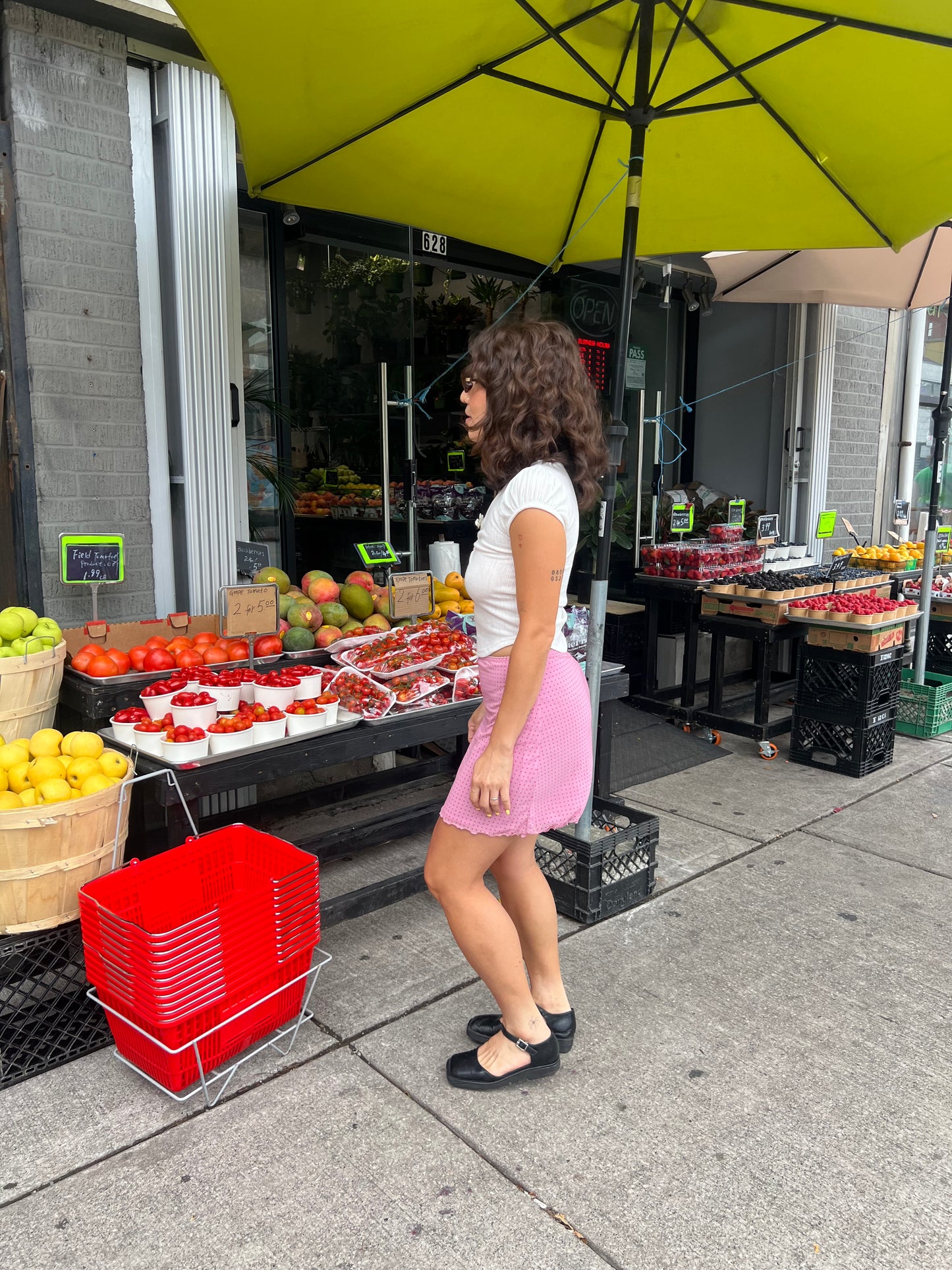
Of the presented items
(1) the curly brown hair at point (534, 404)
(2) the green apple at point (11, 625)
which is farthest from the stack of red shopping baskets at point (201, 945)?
(1) the curly brown hair at point (534, 404)

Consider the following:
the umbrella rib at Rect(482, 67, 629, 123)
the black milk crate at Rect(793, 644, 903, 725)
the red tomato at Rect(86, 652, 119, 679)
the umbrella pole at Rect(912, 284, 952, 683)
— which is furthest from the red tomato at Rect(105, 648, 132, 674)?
the umbrella pole at Rect(912, 284, 952, 683)

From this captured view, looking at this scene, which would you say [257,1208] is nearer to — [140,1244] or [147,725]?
[140,1244]

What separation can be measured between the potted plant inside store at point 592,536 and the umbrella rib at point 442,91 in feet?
11.4

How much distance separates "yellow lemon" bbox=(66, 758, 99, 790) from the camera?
2713 mm

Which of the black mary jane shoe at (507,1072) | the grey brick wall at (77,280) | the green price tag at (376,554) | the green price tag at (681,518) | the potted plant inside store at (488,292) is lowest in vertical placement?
the black mary jane shoe at (507,1072)

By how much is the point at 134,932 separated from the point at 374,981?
1033 mm

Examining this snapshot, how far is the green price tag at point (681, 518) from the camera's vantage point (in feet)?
23.1

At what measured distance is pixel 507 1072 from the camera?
8.41 ft

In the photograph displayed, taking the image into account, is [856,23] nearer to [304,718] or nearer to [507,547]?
[507,547]

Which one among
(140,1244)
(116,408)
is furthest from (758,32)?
(140,1244)

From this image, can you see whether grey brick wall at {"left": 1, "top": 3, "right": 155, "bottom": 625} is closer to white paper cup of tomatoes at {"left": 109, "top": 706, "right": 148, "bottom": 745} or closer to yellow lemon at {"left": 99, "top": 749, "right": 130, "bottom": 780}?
white paper cup of tomatoes at {"left": 109, "top": 706, "right": 148, "bottom": 745}

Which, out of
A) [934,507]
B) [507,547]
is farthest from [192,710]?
[934,507]

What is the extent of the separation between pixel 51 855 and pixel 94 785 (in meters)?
0.22

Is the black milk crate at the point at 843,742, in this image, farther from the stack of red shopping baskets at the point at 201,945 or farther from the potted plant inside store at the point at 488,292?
the potted plant inside store at the point at 488,292
